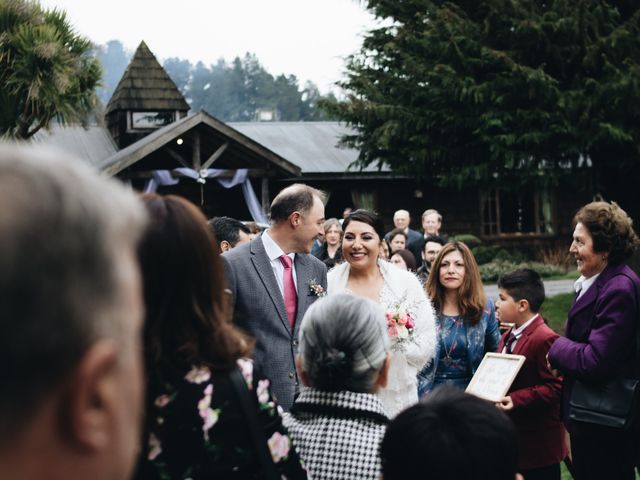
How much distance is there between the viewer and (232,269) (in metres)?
4.68

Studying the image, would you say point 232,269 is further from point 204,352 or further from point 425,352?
point 204,352

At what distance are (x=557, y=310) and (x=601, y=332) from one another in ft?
38.7

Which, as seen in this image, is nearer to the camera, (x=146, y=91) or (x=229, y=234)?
(x=229, y=234)

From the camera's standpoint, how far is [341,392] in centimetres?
268

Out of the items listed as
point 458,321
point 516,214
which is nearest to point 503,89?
point 516,214

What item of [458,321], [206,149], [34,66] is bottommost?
[458,321]

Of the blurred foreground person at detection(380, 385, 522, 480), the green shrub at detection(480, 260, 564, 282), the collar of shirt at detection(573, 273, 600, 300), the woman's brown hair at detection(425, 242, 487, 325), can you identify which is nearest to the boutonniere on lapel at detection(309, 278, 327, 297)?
the woman's brown hair at detection(425, 242, 487, 325)

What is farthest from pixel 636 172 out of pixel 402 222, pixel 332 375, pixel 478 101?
pixel 332 375

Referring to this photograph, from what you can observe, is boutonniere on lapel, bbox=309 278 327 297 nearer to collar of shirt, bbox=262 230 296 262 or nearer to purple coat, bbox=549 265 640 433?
collar of shirt, bbox=262 230 296 262

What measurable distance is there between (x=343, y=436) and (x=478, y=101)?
1739cm

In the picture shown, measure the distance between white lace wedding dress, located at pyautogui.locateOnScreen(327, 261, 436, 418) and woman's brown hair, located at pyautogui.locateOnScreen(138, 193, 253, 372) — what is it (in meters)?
2.77

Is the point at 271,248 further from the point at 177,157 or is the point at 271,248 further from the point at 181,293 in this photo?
the point at 177,157

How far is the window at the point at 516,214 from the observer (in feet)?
90.6

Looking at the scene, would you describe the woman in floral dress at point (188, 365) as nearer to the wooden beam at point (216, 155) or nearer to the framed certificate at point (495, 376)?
the framed certificate at point (495, 376)
